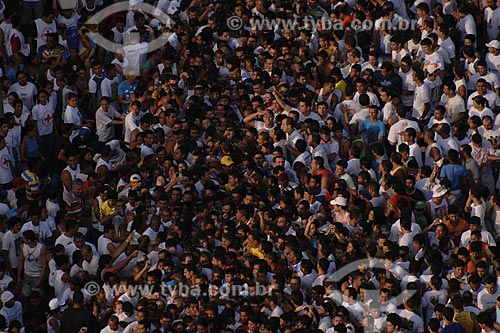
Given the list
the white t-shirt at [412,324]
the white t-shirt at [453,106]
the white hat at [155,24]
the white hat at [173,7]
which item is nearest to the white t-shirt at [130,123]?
the white hat at [155,24]

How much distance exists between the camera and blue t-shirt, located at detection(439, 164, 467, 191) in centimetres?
2528

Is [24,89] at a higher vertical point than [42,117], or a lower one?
higher

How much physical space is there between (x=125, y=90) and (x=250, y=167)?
13.4 ft

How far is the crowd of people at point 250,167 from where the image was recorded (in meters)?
23.6

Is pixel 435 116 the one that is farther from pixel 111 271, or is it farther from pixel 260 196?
pixel 111 271

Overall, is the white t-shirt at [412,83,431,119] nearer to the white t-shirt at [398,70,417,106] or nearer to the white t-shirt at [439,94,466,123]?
the white t-shirt at [398,70,417,106]

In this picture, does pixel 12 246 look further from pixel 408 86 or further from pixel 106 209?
pixel 408 86

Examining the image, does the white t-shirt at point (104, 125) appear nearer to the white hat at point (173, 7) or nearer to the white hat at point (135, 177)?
the white hat at point (135, 177)

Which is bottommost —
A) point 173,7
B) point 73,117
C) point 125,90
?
point 73,117

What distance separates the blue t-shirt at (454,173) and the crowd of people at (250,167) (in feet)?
0.13

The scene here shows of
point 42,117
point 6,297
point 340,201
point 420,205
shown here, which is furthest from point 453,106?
point 6,297

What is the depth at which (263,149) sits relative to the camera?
85.9 feet

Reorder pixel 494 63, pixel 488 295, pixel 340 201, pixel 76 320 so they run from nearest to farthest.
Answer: pixel 488 295, pixel 76 320, pixel 340 201, pixel 494 63

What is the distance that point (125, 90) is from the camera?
94.2 feet
